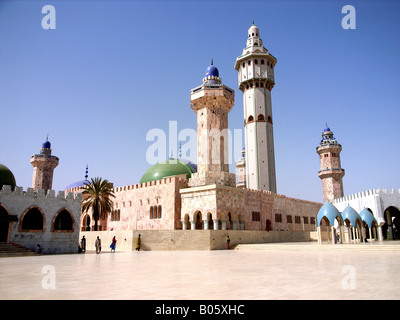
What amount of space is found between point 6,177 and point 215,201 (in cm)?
1816

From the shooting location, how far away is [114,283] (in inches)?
314

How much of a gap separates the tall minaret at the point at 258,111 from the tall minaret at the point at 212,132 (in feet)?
30.6

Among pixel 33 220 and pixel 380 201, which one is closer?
pixel 33 220

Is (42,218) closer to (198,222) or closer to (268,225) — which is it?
(198,222)


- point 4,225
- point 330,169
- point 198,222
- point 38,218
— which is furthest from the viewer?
point 330,169

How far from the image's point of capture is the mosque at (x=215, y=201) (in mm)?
22969

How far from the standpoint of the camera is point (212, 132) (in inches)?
1350

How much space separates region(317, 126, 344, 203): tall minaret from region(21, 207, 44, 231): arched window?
46176mm

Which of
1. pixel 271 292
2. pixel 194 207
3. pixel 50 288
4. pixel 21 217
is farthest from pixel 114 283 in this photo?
pixel 194 207

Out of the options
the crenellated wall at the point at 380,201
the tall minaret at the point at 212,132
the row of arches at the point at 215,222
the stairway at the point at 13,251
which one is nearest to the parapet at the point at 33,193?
the stairway at the point at 13,251

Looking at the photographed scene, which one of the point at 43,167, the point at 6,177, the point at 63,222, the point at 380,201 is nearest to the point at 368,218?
the point at 380,201

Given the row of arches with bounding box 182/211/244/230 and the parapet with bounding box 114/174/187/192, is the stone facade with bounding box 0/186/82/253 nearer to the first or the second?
the parapet with bounding box 114/174/187/192

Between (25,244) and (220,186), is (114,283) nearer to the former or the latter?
(25,244)

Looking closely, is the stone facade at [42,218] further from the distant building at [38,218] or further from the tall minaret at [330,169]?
the tall minaret at [330,169]
